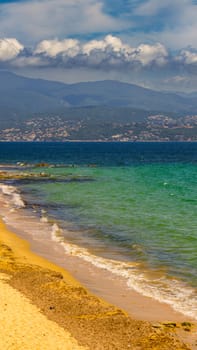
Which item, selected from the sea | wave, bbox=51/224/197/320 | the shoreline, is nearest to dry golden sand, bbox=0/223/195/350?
the shoreline

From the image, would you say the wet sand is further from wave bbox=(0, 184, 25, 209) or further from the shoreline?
wave bbox=(0, 184, 25, 209)

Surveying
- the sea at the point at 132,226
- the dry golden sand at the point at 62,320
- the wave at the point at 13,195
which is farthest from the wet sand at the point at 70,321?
the wave at the point at 13,195

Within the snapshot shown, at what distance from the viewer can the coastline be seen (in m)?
18.9

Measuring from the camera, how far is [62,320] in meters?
20.9

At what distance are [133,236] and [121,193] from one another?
28.2 meters

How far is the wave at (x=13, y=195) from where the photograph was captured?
60.2m

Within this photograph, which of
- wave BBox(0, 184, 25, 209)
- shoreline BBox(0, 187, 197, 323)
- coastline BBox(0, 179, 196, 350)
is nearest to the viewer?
coastline BBox(0, 179, 196, 350)

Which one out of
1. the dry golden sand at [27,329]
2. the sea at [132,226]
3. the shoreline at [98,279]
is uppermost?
the dry golden sand at [27,329]

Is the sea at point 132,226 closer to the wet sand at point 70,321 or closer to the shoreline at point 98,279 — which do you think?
the shoreline at point 98,279

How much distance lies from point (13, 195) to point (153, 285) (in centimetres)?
4435

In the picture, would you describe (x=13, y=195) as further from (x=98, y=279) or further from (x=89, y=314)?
(x=89, y=314)

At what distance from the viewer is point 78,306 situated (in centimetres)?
2277

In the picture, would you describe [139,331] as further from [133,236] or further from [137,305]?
[133,236]

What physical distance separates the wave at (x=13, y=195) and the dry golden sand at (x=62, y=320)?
3222cm
